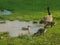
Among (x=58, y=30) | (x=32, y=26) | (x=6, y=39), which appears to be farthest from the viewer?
(x=32, y=26)

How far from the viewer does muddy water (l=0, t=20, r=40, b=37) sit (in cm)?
1741

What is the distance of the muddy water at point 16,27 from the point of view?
17406 mm

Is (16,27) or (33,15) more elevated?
(33,15)

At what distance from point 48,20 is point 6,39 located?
4648mm

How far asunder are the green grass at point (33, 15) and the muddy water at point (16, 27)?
0.97 m

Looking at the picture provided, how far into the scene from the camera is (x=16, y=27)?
62.6 feet

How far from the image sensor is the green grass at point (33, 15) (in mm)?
15164

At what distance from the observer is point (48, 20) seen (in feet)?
63.9

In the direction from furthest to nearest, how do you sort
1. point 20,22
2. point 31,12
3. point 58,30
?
point 31,12, point 20,22, point 58,30

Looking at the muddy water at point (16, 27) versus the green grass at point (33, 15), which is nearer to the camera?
the green grass at point (33, 15)

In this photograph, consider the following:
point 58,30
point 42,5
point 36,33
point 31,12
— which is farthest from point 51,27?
point 42,5

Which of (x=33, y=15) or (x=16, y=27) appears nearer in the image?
(x=16, y=27)

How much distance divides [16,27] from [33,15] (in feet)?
14.3

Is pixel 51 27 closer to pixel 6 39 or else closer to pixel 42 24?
pixel 42 24
